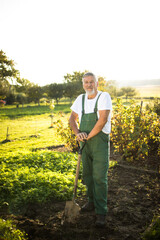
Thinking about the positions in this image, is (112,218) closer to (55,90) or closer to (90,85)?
(90,85)

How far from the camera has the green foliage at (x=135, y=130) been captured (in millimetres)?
5186

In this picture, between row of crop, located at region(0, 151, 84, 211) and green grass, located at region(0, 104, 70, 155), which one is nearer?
row of crop, located at region(0, 151, 84, 211)

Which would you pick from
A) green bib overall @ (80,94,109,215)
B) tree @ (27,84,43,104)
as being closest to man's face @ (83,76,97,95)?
green bib overall @ (80,94,109,215)

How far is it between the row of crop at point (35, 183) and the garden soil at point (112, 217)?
20 centimetres

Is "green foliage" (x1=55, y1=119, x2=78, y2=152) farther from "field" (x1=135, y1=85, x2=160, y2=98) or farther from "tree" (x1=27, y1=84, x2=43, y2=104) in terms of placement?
"field" (x1=135, y1=85, x2=160, y2=98)

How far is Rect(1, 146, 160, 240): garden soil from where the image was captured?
2.60m

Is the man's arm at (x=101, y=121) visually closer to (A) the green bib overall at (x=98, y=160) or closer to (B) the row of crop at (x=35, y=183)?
(A) the green bib overall at (x=98, y=160)

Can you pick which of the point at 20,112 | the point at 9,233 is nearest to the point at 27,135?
the point at 9,233

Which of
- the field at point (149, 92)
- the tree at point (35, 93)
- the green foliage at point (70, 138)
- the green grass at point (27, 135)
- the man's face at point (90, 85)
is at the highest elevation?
the field at point (149, 92)

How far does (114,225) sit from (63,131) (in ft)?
15.1

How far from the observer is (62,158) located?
557 centimetres

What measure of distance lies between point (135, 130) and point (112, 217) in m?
2.83

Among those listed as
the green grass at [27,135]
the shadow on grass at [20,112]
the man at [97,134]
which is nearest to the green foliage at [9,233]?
the man at [97,134]

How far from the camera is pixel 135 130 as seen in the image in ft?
17.4
